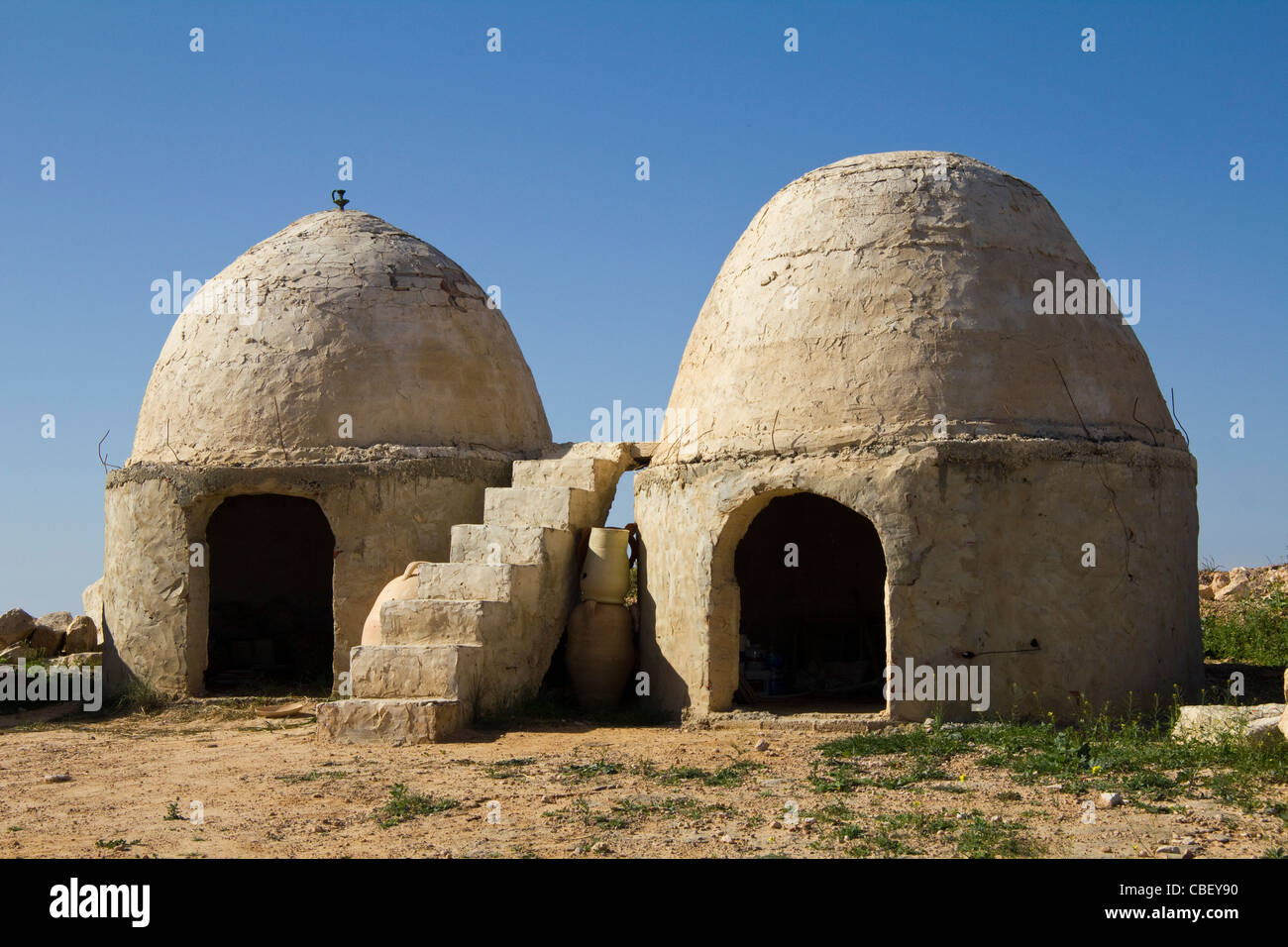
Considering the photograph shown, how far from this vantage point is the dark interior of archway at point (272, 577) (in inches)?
564

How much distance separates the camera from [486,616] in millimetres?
9961

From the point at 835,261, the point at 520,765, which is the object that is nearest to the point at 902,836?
the point at 520,765

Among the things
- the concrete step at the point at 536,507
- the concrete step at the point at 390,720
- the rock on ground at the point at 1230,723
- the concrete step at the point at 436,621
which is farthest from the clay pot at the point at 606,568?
the rock on ground at the point at 1230,723

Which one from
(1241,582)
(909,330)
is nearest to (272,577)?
(909,330)

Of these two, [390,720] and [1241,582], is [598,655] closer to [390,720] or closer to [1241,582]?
[390,720]

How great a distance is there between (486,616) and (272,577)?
5395 millimetres

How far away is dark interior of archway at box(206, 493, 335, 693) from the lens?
1433 centimetres

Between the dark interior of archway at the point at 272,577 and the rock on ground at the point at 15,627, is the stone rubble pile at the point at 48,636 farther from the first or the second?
the dark interior of archway at the point at 272,577

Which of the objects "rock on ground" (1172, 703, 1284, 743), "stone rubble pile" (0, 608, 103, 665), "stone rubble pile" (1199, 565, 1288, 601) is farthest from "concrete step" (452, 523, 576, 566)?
"stone rubble pile" (1199, 565, 1288, 601)

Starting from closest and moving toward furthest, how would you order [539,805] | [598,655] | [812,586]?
[539,805] < [598,655] < [812,586]

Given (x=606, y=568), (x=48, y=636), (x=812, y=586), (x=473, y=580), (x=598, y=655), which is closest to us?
(x=473, y=580)

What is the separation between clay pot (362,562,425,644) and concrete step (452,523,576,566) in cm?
37

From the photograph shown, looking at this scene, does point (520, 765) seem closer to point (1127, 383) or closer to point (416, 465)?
point (416, 465)

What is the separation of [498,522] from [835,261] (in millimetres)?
3642
